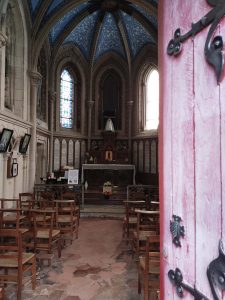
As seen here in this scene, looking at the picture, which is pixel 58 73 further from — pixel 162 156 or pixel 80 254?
pixel 162 156

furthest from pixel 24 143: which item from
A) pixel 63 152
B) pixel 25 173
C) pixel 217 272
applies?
pixel 217 272

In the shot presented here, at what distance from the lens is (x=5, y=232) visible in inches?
153

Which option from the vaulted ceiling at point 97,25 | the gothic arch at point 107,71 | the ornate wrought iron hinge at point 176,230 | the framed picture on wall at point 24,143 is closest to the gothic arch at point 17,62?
the framed picture on wall at point 24,143

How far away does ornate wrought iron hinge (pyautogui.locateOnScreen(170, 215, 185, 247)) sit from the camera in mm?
1353

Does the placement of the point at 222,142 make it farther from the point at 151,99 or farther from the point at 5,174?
the point at 151,99

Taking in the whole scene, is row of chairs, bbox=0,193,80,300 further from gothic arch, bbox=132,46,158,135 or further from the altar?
gothic arch, bbox=132,46,158,135

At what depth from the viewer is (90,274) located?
15.3 ft

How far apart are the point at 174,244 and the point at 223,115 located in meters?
0.68

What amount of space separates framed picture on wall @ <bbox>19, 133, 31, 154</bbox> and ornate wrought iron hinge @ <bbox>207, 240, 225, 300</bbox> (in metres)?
9.07

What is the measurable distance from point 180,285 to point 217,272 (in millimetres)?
308

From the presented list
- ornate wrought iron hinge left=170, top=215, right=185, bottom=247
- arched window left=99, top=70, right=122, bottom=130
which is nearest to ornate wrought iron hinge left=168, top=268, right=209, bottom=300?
ornate wrought iron hinge left=170, top=215, right=185, bottom=247

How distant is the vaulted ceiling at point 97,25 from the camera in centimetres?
1106

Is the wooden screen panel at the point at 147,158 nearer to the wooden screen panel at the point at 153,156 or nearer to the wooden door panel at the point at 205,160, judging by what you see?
the wooden screen panel at the point at 153,156

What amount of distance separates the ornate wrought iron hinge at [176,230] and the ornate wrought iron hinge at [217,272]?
22cm
